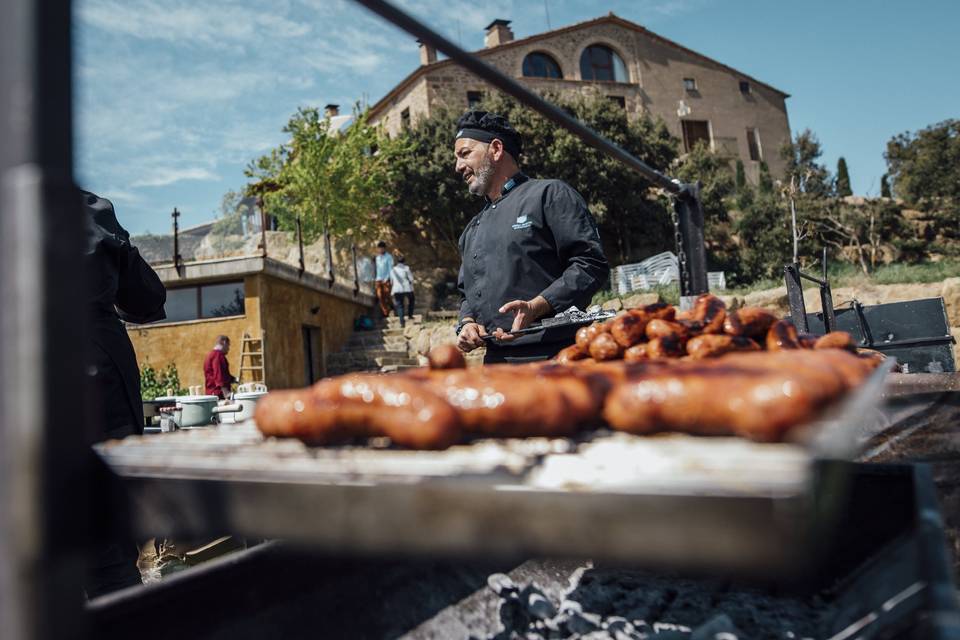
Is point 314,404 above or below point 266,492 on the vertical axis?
above

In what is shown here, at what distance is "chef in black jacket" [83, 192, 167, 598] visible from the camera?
265 centimetres

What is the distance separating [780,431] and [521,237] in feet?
8.74

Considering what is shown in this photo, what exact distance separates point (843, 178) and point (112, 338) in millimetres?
44139

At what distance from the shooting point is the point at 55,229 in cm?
76

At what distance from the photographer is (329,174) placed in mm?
26562

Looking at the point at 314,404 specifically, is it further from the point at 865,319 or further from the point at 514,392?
the point at 865,319

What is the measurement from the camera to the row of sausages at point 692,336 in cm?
166

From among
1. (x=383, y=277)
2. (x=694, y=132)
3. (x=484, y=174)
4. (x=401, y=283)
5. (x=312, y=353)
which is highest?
(x=694, y=132)

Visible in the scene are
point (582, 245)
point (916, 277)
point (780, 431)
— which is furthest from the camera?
point (916, 277)

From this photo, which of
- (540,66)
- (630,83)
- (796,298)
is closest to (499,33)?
(540,66)

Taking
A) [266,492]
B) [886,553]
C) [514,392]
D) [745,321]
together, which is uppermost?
[745,321]

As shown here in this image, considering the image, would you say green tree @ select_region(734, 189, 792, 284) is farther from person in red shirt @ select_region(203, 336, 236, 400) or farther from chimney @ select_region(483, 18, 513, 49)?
person in red shirt @ select_region(203, 336, 236, 400)

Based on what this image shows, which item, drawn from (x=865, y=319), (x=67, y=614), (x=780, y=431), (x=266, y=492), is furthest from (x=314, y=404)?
(x=865, y=319)

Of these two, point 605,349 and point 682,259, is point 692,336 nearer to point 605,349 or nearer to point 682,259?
point 605,349
